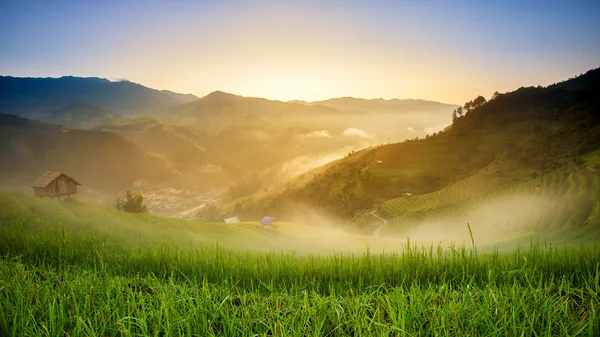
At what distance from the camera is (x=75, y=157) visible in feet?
128

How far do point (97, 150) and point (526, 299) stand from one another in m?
49.7

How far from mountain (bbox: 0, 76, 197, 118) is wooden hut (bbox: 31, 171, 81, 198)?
83.5 feet

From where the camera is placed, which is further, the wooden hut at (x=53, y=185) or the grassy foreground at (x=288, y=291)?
the wooden hut at (x=53, y=185)

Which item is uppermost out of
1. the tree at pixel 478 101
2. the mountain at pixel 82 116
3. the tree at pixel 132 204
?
the mountain at pixel 82 116

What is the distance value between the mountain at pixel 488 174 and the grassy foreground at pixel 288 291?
15663 mm

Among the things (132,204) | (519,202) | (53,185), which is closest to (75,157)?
(132,204)

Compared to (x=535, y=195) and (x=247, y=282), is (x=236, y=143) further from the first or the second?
(x=247, y=282)

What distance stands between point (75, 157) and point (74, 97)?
2717cm

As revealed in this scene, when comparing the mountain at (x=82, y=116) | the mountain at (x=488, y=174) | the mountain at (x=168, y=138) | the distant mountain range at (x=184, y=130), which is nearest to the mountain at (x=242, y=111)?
the distant mountain range at (x=184, y=130)

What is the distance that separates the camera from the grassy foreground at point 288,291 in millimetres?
1427

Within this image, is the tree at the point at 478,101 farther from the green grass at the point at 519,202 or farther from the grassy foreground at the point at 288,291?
the grassy foreground at the point at 288,291

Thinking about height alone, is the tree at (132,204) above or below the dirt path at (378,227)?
above

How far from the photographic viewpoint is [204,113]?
152 metres

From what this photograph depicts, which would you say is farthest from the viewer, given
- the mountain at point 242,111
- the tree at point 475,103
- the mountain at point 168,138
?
the mountain at point 242,111
